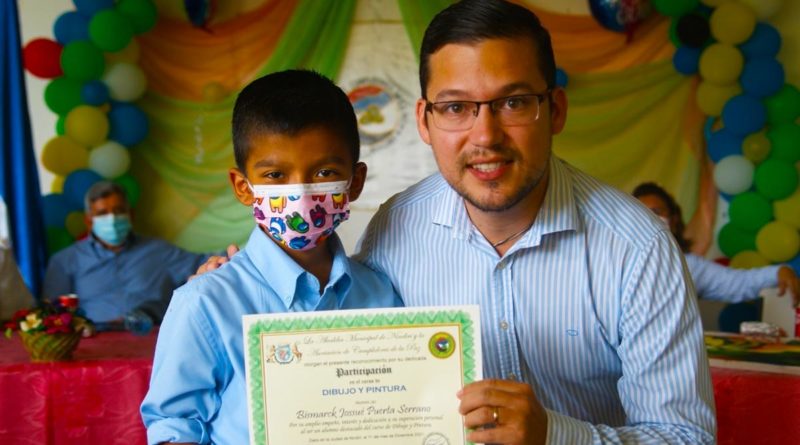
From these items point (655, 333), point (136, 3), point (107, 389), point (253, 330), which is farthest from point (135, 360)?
point (136, 3)

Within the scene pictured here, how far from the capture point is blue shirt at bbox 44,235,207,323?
5551 millimetres

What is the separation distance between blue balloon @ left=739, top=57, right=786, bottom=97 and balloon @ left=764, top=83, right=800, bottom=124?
0.17ft

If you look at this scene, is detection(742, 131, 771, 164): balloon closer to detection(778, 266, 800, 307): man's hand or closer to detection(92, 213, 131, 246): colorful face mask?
detection(778, 266, 800, 307): man's hand

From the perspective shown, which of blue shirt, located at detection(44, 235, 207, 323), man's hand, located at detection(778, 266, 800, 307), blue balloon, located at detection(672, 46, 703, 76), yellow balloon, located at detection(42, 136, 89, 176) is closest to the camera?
man's hand, located at detection(778, 266, 800, 307)

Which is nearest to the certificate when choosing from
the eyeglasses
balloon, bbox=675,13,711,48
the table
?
the eyeglasses

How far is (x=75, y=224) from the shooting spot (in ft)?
19.9

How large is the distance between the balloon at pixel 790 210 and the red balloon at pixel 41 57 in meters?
5.36

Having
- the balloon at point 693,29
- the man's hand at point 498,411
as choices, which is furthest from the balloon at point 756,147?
the man's hand at point 498,411

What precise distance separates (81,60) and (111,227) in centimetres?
132

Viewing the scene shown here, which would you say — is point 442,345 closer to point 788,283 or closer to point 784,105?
point 788,283

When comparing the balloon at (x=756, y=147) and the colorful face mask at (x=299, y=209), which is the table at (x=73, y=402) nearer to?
the colorful face mask at (x=299, y=209)

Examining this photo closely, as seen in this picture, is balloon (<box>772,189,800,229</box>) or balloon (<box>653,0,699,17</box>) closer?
balloon (<box>772,189,800,229</box>)

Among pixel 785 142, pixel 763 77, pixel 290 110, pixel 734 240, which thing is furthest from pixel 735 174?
pixel 290 110

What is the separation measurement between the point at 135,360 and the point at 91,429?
35cm
